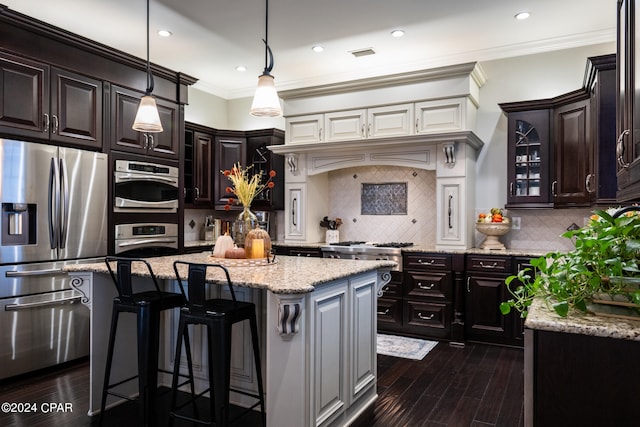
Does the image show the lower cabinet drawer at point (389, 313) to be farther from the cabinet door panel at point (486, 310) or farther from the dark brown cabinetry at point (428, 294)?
the cabinet door panel at point (486, 310)

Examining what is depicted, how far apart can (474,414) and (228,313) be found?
1.78 metres

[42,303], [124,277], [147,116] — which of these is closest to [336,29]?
[147,116]

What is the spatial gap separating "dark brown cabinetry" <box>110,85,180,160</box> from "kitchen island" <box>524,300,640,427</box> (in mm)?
3979

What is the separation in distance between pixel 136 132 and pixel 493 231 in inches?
148

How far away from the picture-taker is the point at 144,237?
4.40 m

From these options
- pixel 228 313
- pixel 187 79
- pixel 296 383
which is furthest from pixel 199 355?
pixel 187 79

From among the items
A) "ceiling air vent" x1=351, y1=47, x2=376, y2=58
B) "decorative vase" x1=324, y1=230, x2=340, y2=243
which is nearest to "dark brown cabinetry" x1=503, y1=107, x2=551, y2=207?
"ceiling air vent" x1=351, y1=47, x2=376, y2=58

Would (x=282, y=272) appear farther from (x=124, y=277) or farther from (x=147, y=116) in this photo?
(x=147, y=116)

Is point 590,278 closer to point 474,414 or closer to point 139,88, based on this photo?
point 474,414

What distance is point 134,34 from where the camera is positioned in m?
4.60

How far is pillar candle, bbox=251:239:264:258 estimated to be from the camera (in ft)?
10.2

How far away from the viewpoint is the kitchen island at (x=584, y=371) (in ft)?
4.01

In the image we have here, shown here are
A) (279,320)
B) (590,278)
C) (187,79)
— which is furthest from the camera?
(187,79)

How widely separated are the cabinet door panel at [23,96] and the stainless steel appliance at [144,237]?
1.09 m
